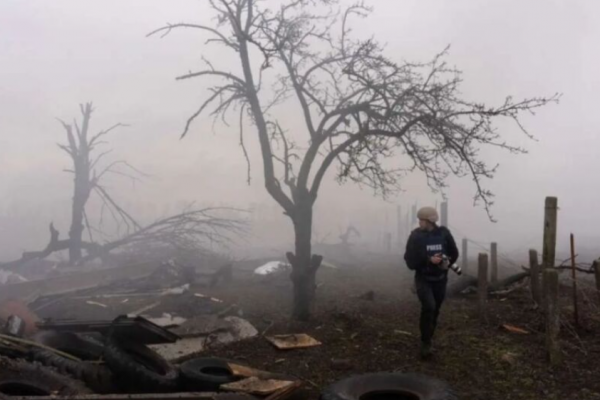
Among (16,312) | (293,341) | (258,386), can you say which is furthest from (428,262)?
(16,312)

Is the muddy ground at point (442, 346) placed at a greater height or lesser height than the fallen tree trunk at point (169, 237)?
lesser

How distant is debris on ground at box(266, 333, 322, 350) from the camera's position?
7973 mm

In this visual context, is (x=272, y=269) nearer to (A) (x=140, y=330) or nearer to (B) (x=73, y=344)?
(B) (x=73, y=344)

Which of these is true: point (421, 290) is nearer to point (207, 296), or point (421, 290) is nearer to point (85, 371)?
point (85, 371)

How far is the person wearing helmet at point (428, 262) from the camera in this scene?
7062mm

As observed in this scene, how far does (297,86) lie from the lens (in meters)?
11.0

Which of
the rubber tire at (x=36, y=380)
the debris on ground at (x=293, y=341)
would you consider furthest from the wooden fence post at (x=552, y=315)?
the rubber tire at (x=36, y=380)

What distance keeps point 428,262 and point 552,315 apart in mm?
1636

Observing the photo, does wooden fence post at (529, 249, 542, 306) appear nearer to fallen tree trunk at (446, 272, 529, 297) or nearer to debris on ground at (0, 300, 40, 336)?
fallen tree trunk at (446, 272, 529, 297)

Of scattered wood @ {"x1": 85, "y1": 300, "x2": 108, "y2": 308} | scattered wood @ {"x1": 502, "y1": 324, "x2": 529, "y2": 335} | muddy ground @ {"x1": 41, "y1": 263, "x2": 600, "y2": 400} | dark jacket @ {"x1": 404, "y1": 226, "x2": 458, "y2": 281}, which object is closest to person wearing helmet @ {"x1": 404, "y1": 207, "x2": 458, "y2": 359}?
dark jacket @ {"x1": 404, "y1": 226, "x2": 458, "y2": 281}

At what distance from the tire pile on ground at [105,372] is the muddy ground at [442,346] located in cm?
118

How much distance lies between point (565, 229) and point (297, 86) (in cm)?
5698

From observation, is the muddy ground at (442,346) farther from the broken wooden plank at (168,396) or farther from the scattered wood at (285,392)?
the broken wooden plank at (168,396)

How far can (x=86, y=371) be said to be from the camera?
629cm
